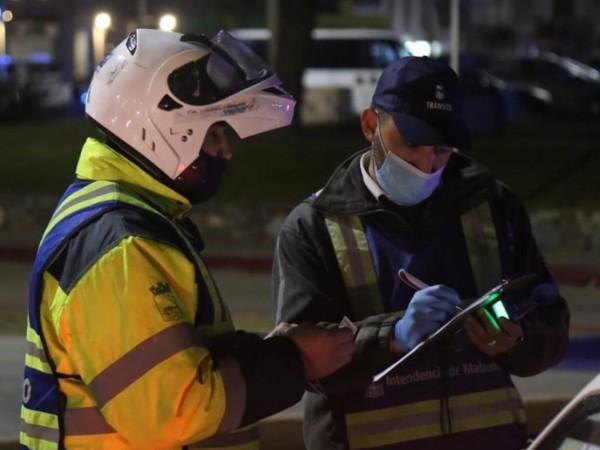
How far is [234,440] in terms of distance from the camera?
2.79 metres

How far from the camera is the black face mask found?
2.84 metres

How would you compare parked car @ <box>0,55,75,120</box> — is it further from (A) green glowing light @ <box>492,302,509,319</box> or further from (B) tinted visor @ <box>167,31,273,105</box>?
(B) tinted visor @ <box>167,31,273,105</box>

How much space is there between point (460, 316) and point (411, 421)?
35cm

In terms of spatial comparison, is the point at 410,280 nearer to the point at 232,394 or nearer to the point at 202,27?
the point at 232,394

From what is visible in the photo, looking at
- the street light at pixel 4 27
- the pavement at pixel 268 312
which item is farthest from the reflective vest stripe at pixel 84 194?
the street light at pixel 4 27

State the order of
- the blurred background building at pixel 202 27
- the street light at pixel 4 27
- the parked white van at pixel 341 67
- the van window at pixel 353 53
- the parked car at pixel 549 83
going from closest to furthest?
the parked white van at pixel 341 67 < the van window at pixel 353 53 < the parked car at pixel 549 83 < the blurred background building at pixel 202 27 < the street light at pixel 4 27

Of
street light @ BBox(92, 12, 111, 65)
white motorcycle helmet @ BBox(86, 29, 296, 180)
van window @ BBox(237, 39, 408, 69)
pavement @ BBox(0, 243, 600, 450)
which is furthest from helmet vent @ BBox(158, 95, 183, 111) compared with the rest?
street light @ BBox(92, 12, 111, 65)

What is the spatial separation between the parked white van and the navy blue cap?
21.4 m

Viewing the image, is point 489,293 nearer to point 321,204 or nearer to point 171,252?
point 321,204

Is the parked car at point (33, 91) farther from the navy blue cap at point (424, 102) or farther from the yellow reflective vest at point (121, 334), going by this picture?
the yellow reflective vest at point (121, 334)

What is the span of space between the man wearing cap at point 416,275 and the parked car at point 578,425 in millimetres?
422

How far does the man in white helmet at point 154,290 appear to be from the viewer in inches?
97.8

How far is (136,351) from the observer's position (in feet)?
8.11

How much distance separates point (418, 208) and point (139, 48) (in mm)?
974
